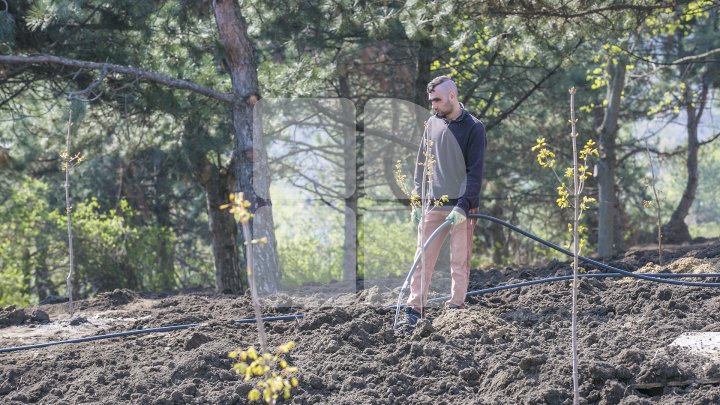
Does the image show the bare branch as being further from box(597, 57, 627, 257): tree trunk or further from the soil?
box(597, 57, 627, 257): tree trunk

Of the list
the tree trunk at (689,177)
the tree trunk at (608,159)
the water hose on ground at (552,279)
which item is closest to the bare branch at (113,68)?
the water hose on ground at (552,279)

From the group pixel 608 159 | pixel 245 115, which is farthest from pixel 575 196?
pixel 608 159

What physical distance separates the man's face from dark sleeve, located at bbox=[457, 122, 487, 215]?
21cm

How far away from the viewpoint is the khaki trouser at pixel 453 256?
5664 mm

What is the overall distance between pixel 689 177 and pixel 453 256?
1020 centimetres

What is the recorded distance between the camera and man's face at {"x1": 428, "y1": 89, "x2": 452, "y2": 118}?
556 centimetres

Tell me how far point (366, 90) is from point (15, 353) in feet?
23.0

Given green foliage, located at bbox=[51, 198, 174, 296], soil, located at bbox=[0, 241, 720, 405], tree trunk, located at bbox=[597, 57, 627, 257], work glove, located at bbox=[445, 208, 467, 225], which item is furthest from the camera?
green foliage, located at bbox=[51, 198, 174, 296]

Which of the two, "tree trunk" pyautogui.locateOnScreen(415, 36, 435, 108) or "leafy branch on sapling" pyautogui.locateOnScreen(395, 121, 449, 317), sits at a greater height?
"tree trunk" pyautogui.locateOnScreen(415, 36, 435, 108)

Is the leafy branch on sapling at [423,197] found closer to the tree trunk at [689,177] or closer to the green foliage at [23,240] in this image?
the green foliage at [23,240]

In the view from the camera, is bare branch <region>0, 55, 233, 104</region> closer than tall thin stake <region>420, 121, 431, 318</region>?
No

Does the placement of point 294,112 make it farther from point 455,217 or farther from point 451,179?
point 455,217

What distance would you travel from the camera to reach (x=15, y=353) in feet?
19.3

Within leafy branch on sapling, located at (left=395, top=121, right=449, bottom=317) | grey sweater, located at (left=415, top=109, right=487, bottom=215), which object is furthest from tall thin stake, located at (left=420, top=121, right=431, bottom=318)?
grey sweater, located at (left=415, top=109, right=487, bottom=215)
